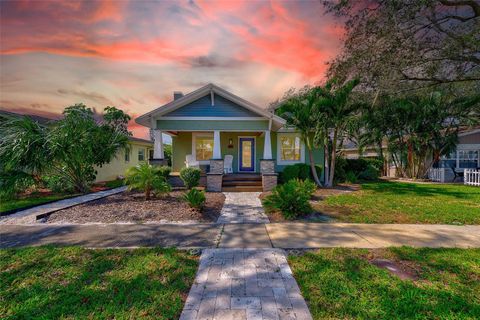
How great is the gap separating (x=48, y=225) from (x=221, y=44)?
9.69 meters

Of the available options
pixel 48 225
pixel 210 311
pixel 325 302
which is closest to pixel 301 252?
pixel 325 302

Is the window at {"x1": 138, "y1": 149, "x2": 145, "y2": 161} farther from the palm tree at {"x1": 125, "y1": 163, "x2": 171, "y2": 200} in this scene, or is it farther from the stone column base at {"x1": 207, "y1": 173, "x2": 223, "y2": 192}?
the palm tree at {"x1": 125, "y1": 163, "x2": 171, "y2": 200}

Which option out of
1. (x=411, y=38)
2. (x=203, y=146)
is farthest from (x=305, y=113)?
(x=203, y=146)

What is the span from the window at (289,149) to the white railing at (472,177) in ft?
32.3

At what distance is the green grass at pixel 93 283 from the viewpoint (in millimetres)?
2330

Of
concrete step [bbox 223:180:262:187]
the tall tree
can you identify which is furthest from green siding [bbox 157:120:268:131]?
the tall tree

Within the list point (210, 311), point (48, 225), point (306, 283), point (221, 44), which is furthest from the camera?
point (221, 44)

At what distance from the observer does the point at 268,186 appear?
33.8 ft

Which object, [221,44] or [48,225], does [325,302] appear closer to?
[48,225]

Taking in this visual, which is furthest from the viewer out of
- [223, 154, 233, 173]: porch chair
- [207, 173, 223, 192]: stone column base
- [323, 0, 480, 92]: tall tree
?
[223, 154, 233, 173]: porch chair

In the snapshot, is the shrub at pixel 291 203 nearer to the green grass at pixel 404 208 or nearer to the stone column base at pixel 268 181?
the green grass at pixel 404 208

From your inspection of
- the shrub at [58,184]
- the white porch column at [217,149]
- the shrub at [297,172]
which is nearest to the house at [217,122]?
the white porch column at [217,149]

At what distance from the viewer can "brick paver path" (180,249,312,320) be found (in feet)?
7.48

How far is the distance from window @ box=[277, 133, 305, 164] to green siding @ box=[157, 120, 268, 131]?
276 cm
